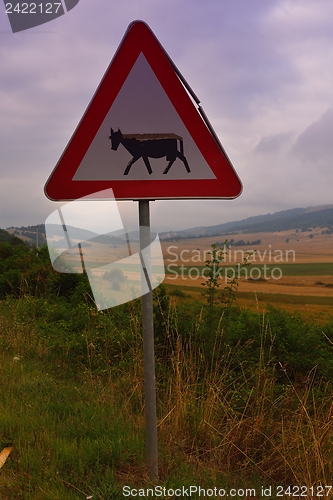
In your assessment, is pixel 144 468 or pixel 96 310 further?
pixel 96 310

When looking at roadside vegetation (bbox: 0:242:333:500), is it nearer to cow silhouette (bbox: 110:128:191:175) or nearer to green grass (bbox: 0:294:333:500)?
green grass (bbox: 0:294:333:500)

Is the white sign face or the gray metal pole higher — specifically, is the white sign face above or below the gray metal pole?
above

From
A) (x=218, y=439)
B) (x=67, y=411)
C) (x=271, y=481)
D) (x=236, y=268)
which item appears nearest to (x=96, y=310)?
(x=236, y=268)

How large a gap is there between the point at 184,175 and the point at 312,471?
217cm

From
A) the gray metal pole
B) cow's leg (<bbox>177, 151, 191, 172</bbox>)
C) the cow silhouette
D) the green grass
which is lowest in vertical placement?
the green grass

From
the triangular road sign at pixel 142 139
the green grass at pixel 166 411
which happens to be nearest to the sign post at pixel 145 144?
the triangular road sign at pixel 142 139

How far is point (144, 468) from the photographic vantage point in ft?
9.29

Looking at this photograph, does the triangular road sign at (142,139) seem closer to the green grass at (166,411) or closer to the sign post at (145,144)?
the sign post at (145,144)

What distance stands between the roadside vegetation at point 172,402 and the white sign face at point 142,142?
189 centimetres

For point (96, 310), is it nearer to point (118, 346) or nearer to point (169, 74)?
point (118, 346)

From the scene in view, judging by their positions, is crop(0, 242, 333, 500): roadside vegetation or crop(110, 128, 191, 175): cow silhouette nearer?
crop(110, 128, 191, 175): cow silhouette

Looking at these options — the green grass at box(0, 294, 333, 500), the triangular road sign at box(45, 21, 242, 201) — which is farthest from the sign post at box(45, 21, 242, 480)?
the green grass at box(0, 294, 333, 500)

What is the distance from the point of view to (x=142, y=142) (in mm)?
2445

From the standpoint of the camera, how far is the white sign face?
96.6 inches
